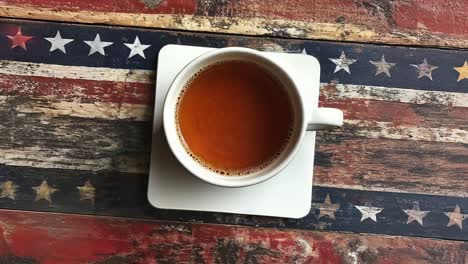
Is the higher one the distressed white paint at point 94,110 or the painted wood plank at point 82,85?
the painted wood plank at point 82,85

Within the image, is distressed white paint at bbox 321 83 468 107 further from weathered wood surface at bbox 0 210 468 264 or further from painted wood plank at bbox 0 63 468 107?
weathered wood surface at bbox 0 210 468 264

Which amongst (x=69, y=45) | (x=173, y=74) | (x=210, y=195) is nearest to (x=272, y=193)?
(x=210, y=195)

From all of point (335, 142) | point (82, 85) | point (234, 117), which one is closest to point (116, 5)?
point (82, 85)

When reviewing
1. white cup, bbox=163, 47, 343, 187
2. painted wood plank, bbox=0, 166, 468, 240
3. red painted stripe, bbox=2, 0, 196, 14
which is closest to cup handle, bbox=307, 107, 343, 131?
white cup, bbox=163, 47, 343, 187

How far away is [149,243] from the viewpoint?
0.79 meters

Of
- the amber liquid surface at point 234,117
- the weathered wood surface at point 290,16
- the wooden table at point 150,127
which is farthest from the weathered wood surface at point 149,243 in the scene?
the weathered wood surface at point 290,16

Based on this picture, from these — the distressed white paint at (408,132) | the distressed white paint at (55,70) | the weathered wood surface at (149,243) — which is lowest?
the weathered wood surface at (149,243)

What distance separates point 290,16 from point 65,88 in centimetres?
29

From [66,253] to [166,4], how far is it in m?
0.33

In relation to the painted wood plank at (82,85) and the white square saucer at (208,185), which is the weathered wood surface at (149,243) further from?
the painted wood plank at (82,85)

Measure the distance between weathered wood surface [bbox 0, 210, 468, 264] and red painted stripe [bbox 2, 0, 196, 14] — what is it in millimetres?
256

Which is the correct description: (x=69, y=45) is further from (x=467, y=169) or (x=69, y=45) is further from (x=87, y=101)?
(x=467, y=169)

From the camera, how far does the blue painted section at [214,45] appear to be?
31.4 inches

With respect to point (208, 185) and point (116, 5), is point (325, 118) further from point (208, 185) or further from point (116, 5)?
point (116, 5)
